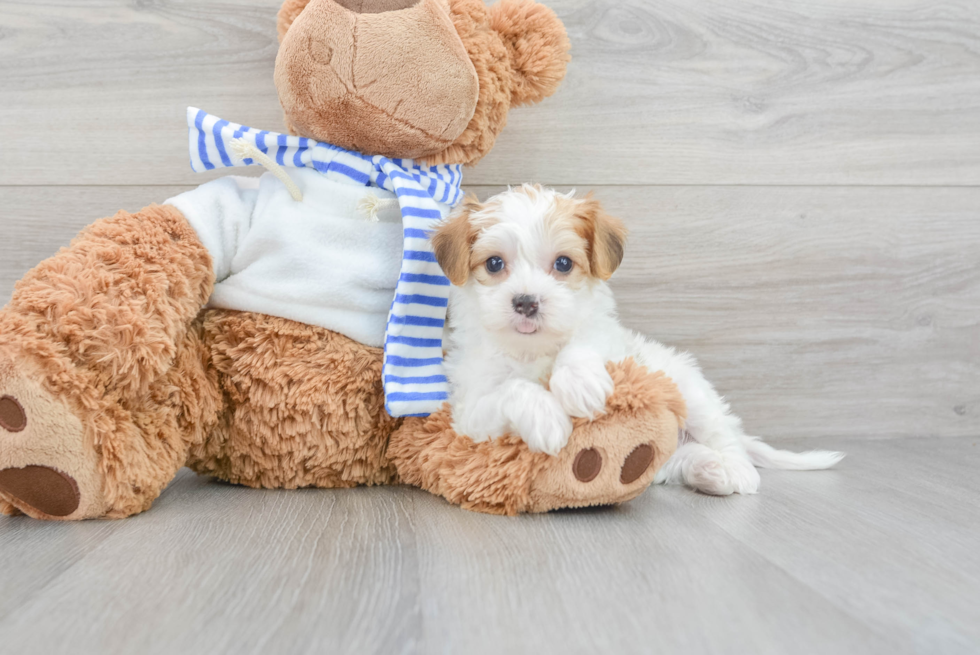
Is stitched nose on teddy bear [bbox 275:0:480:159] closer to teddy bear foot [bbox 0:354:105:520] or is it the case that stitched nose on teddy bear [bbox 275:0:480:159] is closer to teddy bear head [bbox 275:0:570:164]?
teddy bear head [bbox 275:0:570:164]

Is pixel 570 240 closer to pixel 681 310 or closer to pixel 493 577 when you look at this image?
pixel 493 577

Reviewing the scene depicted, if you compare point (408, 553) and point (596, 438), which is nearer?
point (408, 553)

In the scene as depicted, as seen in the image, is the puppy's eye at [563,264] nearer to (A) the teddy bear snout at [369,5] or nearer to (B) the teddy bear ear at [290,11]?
(A) the teddy bear snout at [369,5]

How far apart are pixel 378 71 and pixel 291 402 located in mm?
526

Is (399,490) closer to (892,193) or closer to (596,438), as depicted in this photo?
(596,438)

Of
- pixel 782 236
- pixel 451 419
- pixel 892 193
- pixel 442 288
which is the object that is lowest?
pixel 451 419

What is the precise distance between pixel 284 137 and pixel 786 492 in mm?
1033

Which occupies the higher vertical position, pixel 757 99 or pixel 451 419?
pixel 757 99

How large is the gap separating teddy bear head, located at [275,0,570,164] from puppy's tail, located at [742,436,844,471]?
0.80m

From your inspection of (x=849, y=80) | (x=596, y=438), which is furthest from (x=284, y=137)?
(x=849, y=80)

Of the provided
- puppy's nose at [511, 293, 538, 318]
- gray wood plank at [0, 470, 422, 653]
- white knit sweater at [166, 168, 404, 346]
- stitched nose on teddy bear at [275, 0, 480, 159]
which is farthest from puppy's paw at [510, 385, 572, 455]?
stitched nose on teddy bear at [275, 0, 480, 159]

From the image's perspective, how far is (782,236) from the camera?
157 centimetres

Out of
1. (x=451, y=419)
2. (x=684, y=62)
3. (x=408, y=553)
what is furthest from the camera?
(x=684, y=62)

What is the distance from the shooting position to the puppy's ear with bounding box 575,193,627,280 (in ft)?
3.45
